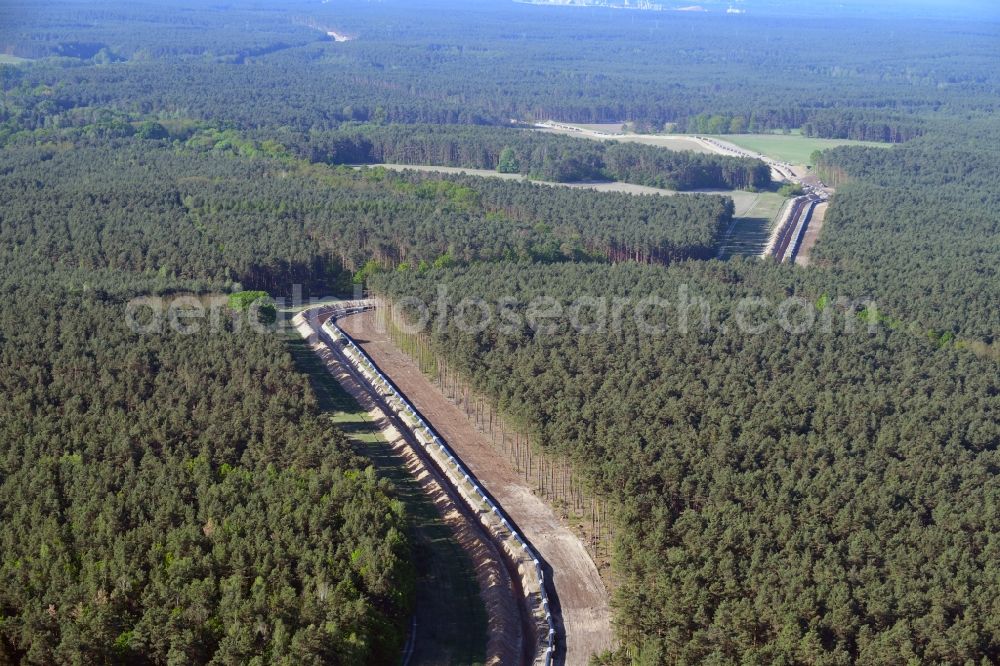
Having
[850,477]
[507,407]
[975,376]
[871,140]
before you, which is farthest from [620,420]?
[871,140]

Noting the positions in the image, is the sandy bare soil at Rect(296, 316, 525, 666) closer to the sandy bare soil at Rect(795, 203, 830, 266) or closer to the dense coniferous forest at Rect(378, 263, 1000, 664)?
the dense coniferous forest at Rect(378, 263, 1000, 664)

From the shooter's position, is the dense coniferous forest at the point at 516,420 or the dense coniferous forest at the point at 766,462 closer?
the dense coniferous forest at the point at 516,420

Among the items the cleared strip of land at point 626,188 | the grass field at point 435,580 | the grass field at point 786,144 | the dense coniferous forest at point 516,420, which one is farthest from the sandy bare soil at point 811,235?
the grass field at point 435,580

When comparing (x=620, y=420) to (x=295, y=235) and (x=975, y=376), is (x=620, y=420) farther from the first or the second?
(x=295, y=235)

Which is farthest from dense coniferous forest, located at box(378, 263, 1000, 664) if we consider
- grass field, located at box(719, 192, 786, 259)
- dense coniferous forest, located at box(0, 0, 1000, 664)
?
grass field, located at box(719, 192, 786, 259)

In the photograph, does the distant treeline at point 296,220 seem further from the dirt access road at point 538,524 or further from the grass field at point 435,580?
the grass field at point 435,580

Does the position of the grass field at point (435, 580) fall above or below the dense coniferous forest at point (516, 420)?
below

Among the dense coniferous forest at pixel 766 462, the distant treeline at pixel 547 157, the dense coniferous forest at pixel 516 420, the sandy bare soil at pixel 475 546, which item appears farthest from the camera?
the distant treeline at pixel 547 157
